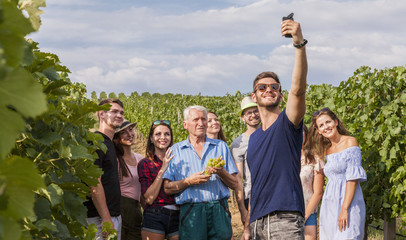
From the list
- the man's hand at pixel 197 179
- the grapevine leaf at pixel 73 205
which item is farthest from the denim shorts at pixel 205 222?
the grapevine leaf at pixel 73 205

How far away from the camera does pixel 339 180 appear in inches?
183

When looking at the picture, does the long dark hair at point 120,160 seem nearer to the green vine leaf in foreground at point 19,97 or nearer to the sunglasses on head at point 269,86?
the sunglasses on head at point 269,86

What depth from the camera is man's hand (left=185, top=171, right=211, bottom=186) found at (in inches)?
148

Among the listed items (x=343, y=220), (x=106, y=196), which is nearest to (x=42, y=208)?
(x=106, y=196)

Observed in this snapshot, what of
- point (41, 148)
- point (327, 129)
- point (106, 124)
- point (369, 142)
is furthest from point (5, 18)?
point (369, 142)

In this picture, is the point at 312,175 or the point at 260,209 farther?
the point at 312,175

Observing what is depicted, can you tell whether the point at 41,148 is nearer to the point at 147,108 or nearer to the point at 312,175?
the point at 312,175

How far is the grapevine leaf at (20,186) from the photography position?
2.34ft

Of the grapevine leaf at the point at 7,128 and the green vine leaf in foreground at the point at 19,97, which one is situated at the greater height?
the green vine leaf in foreground at the point at 19,97

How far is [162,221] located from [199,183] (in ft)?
1.97

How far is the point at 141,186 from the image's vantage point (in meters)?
4.39

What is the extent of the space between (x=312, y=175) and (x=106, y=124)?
7.24ft

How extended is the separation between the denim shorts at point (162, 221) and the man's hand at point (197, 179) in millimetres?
487

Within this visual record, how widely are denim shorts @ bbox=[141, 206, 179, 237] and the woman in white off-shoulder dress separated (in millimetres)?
1618
